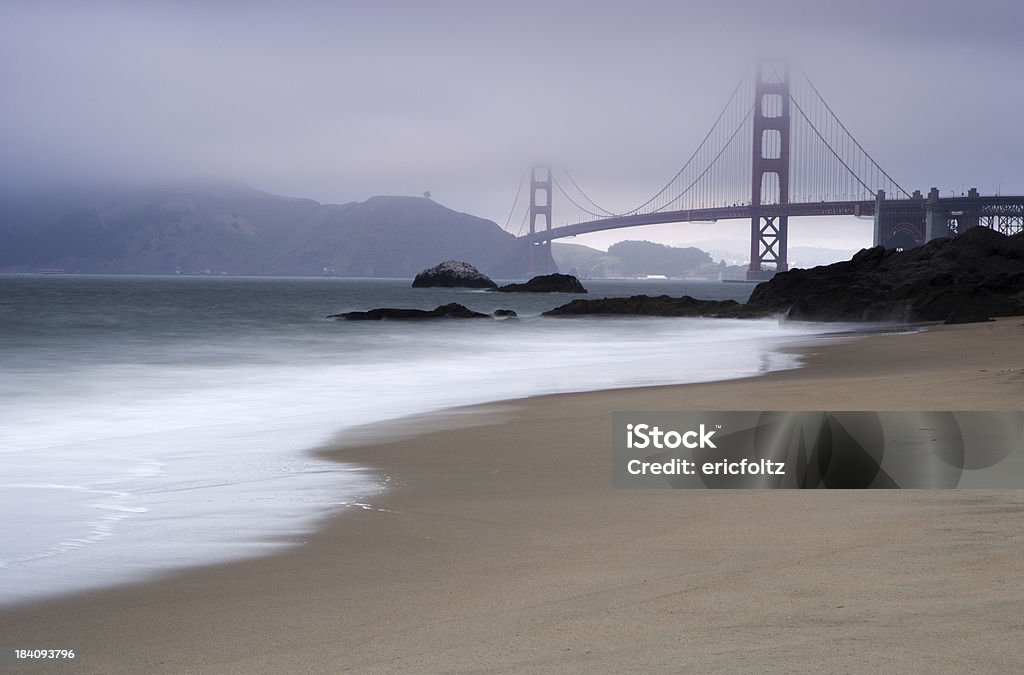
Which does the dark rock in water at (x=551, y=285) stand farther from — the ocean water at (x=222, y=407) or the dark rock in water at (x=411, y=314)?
the ocean water at (x=222, y=407)

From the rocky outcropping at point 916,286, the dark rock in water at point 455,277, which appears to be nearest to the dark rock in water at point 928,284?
the rocky outcropping at point 916,286

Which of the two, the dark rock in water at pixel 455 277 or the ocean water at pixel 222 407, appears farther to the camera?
the dark rock in water at pixel 455 277

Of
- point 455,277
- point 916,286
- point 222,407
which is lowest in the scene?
point 222,407

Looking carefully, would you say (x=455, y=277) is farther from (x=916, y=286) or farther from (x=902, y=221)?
(x=916, y=286)

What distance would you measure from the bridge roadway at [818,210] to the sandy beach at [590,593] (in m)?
70.1

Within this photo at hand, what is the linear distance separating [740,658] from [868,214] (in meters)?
72.9

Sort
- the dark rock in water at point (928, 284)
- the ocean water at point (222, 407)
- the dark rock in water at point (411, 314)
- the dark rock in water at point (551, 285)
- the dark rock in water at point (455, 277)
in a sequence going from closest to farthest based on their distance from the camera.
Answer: the ocean water at point (222, 407)
the dark rock in water at point (928, 284)
the dark rock in water at point (411, 314)
the dark rock in water at point (551, 285)
the dark rock in water at point (455, 277)

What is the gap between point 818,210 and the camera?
72.2 m

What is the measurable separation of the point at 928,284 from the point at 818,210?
48646mm

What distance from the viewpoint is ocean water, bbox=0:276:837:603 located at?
4145mm

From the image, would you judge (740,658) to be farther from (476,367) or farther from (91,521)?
(476,367)

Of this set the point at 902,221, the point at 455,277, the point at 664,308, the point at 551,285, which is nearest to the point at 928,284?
the point at 664,308

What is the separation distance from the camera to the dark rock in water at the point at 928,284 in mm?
22720

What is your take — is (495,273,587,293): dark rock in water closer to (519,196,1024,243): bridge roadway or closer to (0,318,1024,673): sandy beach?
(519,196,1024,243): bridge roadway
